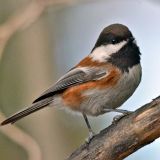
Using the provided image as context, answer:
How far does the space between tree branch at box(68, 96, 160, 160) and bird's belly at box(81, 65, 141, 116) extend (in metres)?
0.44

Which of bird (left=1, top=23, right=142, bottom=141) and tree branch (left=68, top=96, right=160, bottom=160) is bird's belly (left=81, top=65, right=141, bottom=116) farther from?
tree branch (left=68, top=96, right=160, bottom=160)

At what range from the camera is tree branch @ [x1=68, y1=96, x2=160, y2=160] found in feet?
11.9

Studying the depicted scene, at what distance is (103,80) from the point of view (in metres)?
4.27

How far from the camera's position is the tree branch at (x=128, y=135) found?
3.62m

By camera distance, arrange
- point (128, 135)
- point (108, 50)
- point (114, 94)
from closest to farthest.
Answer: point (128, 135), point (114, 94), point (108, 50)

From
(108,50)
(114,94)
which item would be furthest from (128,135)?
Answer: (108,50)

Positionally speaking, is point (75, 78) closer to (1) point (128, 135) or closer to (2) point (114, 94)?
(2) point (114, 94)

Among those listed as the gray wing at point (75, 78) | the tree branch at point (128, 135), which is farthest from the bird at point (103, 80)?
the tree branch at point (128, 135)

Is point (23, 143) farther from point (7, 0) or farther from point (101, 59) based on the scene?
point (7, 0)

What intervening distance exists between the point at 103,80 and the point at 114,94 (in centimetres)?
13

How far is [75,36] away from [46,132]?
1852mm

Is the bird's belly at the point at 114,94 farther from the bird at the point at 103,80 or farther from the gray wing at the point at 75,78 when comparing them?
the gray wing at the point at 75,78

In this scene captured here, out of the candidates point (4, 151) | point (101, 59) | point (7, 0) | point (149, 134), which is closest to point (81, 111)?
point (101, 59)

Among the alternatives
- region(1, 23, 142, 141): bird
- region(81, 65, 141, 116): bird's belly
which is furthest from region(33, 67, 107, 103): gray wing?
region(81, 65, 141, 116): bird's belly
